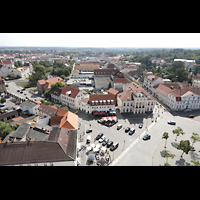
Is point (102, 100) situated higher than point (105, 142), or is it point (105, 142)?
point (102, 100)

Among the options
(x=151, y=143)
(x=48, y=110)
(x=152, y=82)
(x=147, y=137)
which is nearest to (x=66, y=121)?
(x=48, y=110)

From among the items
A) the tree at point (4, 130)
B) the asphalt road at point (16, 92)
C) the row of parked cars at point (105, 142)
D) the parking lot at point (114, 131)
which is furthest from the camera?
the asphalt road at point (16, 92)

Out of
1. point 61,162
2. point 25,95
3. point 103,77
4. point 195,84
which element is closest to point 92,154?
point 61,162

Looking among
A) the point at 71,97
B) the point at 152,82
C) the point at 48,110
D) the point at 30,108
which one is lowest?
the point at 30,108

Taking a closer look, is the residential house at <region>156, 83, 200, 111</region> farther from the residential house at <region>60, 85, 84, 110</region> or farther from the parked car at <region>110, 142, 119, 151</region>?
the residential house at <region>60, 85, 84, 110</region>

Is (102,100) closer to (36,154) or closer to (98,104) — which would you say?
(98,104)

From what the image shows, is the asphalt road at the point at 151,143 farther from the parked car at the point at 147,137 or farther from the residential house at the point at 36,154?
the residential house at the point at 36,154

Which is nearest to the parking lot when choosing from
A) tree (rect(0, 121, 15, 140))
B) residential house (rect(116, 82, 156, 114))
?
residential house (rect(116, 82, 156, 114))

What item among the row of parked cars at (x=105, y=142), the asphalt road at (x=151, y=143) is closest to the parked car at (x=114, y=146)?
the row of parked cars at (x=105, y=142)
